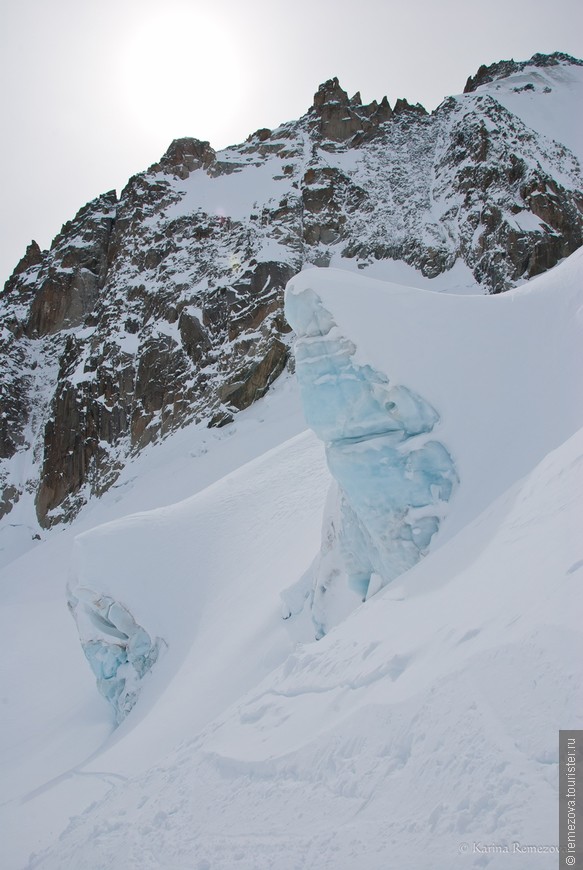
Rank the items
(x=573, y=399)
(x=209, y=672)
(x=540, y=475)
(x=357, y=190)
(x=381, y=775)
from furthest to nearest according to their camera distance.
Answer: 1. (x=357, y=190)
2. (x=209, y=672)
3. (x=573, y=399)
4. (x=540, y=475)
5. (x=381, y=775)

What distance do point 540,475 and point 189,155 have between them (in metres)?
50.8

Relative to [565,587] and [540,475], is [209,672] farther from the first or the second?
[565,587]

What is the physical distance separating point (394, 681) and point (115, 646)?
9737 millimetres

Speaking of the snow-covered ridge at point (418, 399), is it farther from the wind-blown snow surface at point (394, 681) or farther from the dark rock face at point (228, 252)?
the dark rock face at point (228, 252)

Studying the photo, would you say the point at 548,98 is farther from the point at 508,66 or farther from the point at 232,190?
the point at 232,190

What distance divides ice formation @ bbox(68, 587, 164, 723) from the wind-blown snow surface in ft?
1.03

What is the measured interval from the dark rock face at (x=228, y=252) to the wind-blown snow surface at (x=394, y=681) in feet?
73.9

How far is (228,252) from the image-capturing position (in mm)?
40219

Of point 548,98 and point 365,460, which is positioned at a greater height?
point 548,98

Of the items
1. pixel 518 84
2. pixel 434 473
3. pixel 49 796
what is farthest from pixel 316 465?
pixel 518 84

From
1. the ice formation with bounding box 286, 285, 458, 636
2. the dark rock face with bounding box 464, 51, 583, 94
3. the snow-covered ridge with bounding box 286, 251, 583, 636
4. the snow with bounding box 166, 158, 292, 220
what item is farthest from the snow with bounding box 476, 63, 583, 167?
Result: the ice formation with bounding box 286, 285, 458, 636

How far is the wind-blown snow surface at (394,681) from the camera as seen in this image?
306 centimetres

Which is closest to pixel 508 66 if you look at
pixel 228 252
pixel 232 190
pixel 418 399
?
pixel 232 190

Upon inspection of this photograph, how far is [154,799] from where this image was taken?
4.93m
